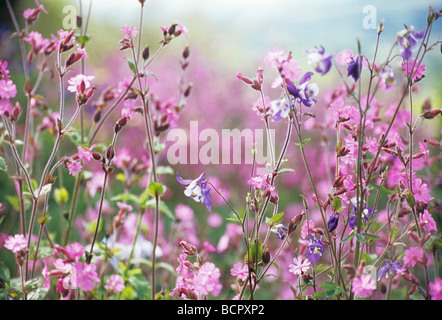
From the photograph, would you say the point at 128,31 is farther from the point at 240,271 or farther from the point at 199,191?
the point at 240,271

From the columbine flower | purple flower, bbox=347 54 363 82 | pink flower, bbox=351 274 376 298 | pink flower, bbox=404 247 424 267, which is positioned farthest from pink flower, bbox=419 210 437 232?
the columbine flower

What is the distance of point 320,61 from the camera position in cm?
86

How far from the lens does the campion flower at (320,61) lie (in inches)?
33.9

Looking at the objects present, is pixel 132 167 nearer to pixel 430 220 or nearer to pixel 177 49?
pixel 430 220

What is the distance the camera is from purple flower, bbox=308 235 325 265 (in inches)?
39.7

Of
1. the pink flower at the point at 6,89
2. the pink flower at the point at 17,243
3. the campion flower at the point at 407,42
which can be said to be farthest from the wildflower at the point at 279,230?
the pink flower at the point at 6,89

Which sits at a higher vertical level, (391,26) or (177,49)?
(177,49)

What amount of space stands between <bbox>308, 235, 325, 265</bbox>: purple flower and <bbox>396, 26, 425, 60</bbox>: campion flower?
1.50ft

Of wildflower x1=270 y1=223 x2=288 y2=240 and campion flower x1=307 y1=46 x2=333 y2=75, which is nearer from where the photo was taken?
campion flower x1=307 y1=46 x2=333 y2=75

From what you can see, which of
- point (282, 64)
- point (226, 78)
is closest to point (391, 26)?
point (282, 64)

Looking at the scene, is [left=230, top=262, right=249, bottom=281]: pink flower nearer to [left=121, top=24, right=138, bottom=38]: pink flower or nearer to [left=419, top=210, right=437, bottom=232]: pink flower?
[left=419, top=210, right=437, bottom=232]: pink flower

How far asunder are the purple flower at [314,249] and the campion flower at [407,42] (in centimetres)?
46

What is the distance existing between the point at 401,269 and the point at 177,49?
404cm
